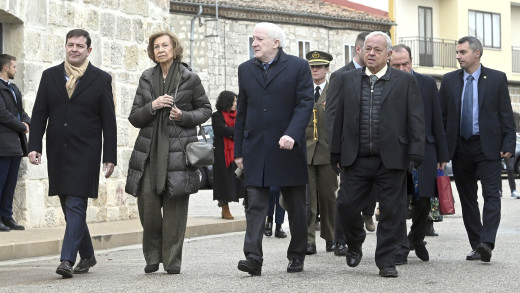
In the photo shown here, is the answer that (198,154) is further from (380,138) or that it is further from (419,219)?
(419,219)

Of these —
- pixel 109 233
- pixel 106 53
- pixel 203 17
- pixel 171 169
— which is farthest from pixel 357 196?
pixel 203 17

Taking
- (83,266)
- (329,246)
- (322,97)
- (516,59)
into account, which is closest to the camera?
(83,266)

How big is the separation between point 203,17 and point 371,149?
103 feet

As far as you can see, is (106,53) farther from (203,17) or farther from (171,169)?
(203,17)

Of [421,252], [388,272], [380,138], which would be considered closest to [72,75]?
[380,138]

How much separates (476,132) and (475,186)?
0.51 m

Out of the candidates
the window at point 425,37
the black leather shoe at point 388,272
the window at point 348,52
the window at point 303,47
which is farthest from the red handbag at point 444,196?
the window at point 425,37

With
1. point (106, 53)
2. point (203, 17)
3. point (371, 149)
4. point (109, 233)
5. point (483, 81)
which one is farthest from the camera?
point (203, 17)

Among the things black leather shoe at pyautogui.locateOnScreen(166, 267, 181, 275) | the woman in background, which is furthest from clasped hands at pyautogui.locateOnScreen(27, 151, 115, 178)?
the woman in background

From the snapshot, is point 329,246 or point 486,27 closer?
point 329,246

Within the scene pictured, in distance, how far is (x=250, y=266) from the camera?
9.02 m

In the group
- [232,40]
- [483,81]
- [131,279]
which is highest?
[232,40]

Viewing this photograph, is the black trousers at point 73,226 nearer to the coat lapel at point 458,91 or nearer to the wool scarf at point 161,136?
the wool scarf at point 161,136

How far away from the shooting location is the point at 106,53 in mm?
14930
